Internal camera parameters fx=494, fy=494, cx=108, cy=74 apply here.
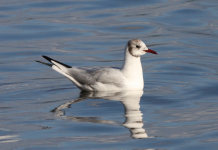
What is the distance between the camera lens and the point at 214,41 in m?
15.8

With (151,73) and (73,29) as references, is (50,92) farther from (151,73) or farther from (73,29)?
(73,29)

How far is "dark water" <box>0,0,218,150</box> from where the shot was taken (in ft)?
24.1

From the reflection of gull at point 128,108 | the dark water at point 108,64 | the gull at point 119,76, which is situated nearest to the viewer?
the dark water at point 108,64

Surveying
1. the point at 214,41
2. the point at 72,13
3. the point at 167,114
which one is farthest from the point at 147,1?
the point at 167,114

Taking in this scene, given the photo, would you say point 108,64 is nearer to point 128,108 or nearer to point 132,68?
point 132,68

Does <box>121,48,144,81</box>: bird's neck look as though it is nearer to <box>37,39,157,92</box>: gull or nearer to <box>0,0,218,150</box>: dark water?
<box>37,39,157,92</box>: gull

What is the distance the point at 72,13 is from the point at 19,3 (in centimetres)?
322

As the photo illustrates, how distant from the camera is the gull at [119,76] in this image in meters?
10.2

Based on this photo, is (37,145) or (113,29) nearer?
(37,145)

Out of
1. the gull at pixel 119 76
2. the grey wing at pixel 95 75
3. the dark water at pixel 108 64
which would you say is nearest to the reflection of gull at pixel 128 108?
the dark water at pixel 108 64

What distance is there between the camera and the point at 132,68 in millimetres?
10328

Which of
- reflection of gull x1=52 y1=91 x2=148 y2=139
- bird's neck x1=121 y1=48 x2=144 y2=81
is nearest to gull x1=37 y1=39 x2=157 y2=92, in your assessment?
bird's neck x1=121 y1=48 x2=144 y2=81

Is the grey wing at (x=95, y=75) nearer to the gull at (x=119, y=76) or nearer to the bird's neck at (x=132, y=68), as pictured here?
the gull at (x=119, y=76)

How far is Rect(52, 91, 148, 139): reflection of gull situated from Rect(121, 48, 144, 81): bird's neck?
1.04ft
